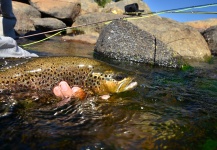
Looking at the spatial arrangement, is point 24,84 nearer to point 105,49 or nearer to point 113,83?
point 113,83

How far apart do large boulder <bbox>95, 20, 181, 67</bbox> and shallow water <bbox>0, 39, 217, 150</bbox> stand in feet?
11.3

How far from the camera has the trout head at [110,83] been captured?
347 cm

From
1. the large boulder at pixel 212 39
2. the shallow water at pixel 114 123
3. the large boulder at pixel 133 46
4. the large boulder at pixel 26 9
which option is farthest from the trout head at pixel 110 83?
the large boulder at pixel 26 9

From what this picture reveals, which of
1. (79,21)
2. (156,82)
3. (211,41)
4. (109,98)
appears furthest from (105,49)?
(79,21)

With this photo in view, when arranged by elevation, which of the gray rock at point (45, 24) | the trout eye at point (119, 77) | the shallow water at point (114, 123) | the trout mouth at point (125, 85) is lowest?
the shallow water at point (114, 123)

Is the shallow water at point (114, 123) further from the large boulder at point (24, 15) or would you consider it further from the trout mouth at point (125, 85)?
the large boulder at point (24, 15)

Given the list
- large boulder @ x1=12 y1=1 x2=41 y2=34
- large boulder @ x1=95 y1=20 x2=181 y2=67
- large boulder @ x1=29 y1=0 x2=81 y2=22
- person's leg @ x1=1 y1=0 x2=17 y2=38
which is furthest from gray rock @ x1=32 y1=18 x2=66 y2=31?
person's leg @ x1=1 y1=0 x2=17 y2=38

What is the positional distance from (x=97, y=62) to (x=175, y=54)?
13.7ft

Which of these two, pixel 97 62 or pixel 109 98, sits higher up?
pixel 97 62

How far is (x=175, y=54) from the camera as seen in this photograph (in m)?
7.31

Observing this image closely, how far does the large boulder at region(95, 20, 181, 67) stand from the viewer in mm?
7191

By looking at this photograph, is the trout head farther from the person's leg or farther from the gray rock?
the gray rock

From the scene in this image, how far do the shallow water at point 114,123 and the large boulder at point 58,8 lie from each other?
14078 mm

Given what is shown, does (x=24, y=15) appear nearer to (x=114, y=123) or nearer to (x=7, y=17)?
(x=7, y=17)
